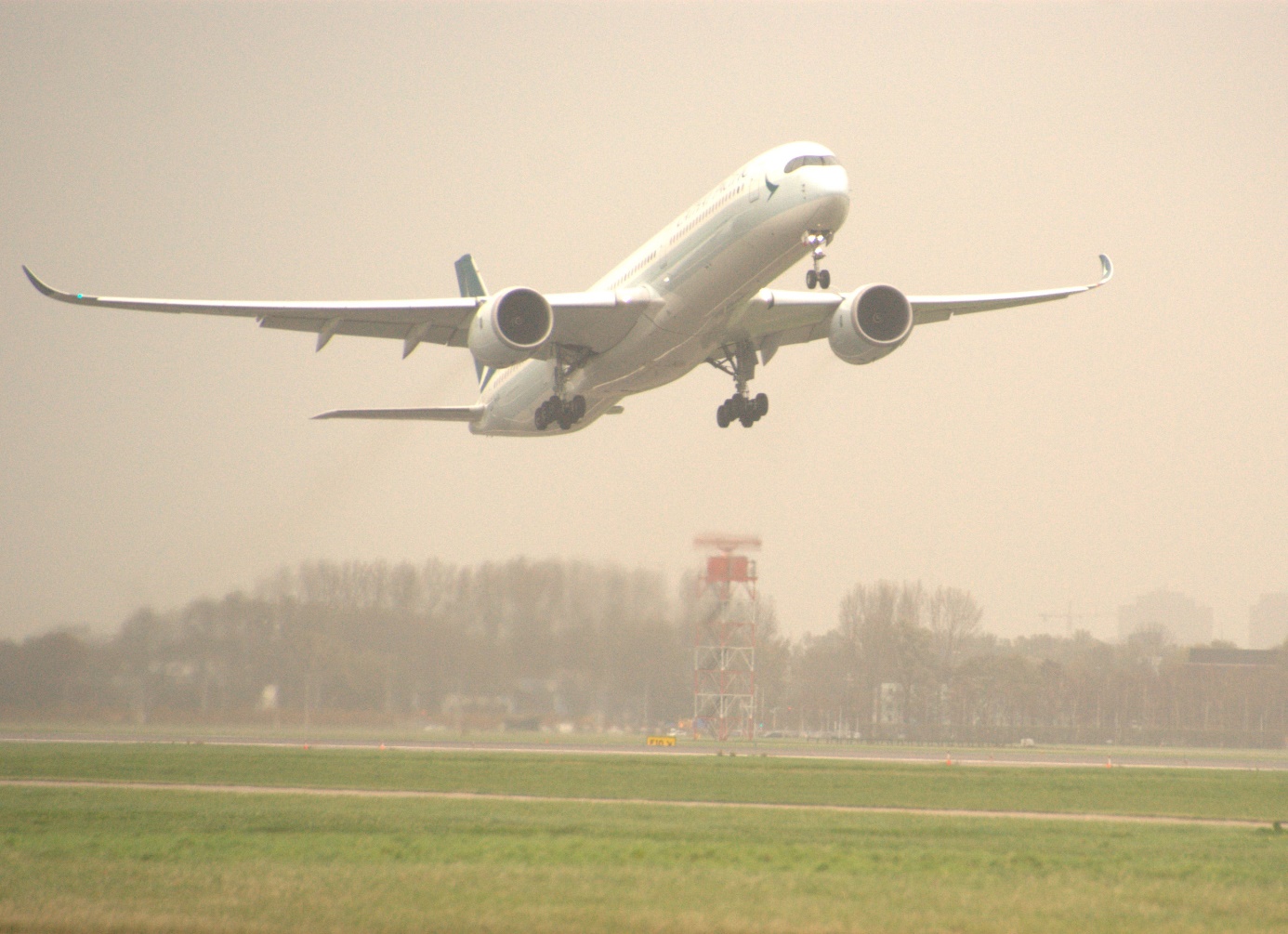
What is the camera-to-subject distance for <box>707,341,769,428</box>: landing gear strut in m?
37.4

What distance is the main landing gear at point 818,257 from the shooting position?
29188mm

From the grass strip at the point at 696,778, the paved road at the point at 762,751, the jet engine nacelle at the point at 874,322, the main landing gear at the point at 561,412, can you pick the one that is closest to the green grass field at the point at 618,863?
the grass strip at the point at 696,778

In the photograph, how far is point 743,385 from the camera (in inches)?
1480

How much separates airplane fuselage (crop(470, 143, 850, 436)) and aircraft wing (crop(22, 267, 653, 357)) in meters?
0.55

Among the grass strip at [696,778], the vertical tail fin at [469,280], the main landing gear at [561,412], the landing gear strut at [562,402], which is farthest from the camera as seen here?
the vertical tail fin at [469,280]

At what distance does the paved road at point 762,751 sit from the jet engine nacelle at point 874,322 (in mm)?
23136

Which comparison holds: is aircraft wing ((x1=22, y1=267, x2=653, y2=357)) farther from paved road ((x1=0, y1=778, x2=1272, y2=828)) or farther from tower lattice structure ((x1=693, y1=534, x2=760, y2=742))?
tower lattice structure ((x1=693, y1=534, x2=760, y2=742))

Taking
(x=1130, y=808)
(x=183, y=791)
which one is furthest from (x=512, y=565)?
(x=1130, y=808)

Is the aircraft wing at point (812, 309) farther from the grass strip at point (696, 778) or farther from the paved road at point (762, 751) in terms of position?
the paved road at point (762, 751)

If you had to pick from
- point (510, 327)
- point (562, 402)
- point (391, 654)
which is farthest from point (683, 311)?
point (391, 654)

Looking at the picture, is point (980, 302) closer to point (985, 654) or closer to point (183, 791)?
point (183, 791)

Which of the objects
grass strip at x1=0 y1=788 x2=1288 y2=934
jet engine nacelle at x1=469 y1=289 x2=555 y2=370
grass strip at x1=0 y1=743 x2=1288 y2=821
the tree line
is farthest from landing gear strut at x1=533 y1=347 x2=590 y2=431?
the tree line

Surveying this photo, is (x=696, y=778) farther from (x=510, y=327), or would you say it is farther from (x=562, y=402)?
(x=510, y=327)

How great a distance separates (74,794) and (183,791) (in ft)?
8.21
